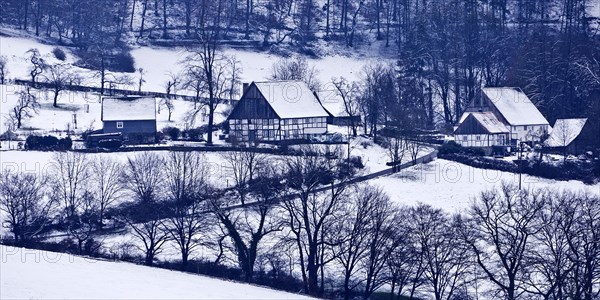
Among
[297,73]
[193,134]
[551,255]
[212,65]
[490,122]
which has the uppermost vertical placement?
[297,73]

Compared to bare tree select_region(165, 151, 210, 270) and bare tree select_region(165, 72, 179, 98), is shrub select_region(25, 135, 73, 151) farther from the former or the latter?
bare tree select_region(165, 72, 179, 98)

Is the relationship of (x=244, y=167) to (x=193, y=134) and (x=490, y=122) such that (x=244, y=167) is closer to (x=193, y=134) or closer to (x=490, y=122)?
(x=193, y=134)

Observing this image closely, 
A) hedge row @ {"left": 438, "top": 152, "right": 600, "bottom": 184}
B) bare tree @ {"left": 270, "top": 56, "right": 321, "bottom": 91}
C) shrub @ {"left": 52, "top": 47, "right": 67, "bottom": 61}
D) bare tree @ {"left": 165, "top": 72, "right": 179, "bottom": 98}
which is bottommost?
hedge row @ {"left": 438, "top": 152, "right": 600, "bottom": 184}

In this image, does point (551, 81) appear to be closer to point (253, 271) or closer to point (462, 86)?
point (462, 86)

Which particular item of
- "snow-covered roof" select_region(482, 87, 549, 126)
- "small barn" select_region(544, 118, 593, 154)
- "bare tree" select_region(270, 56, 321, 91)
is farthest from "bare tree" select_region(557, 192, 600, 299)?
"bare tree" select_region(270, 56, 321, 91)

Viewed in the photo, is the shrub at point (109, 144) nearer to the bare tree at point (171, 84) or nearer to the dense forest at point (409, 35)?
the dense forest at point (409, 35)

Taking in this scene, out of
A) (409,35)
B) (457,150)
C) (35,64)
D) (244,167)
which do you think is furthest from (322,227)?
Result: (409,35)
